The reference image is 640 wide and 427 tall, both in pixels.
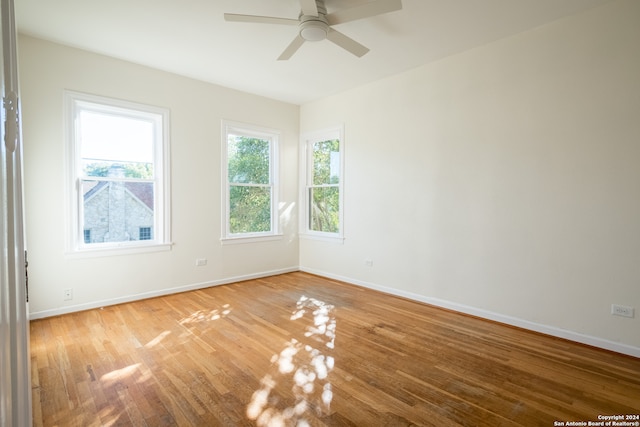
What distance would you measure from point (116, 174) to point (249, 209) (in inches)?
75.0

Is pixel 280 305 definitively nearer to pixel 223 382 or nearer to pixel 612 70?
pixel 223 382

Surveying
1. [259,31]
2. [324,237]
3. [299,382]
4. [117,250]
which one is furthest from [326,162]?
[299,382]

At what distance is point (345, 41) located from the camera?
284cm

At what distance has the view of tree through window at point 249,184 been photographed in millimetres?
5055

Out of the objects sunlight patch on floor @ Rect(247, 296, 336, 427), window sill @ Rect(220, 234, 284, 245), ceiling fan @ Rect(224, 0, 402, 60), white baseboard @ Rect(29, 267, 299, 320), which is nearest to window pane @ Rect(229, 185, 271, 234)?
window sill @ Rect(220, 234, 284, 245)

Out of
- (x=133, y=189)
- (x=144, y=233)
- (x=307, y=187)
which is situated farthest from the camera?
(x=307, y=187)

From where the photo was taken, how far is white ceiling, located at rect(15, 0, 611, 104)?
2828mm

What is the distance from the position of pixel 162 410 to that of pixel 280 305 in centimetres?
203

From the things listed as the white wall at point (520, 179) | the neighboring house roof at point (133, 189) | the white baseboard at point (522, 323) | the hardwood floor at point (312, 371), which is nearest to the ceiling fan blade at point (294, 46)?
the white wall at point (520, 179)

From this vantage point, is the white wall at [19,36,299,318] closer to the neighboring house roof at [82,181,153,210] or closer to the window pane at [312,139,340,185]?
the neighboring house roof at [82,181,153,210]

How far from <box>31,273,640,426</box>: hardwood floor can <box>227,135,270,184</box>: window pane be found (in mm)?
2214

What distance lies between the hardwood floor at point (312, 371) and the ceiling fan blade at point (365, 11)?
265cm

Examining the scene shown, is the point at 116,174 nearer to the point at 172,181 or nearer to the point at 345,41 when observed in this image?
the point at 172,181

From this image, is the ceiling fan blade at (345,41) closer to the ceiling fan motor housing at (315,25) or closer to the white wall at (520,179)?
the ceiling fan motor housing at (315,25)
